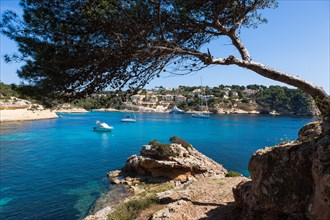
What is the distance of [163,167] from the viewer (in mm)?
24609

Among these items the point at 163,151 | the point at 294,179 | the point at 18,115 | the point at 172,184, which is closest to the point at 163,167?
the point at 163,151

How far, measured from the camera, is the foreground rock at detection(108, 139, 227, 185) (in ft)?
80.3

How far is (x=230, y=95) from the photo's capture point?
535 feet

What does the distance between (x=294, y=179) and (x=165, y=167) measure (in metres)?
19.4

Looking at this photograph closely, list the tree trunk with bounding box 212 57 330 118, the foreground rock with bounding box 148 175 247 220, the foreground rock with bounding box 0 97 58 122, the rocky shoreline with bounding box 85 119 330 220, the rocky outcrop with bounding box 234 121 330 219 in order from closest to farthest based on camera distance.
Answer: the rocky outcrop with bounding box 234 121 330 219, the rocky shoreline with bounding box 85 119 330 220, the tree trunk with bounding box 212 57 330 118, the foreground rock with bounding box 148 175 247 220, the foreground rock with bounding box 0 97 58 122

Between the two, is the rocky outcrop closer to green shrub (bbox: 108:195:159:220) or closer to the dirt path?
the dirt path

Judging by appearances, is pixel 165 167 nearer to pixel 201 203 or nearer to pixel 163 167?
pixel 163 167

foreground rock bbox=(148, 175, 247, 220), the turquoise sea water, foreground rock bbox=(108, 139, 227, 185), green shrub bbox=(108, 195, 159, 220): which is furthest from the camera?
foreground rock bbox=(108, 139, 227, 185)

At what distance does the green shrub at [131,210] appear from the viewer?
1110 centimetres

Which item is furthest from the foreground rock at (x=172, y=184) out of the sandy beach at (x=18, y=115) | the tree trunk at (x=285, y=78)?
the sandy beach at (x=18, y=115)

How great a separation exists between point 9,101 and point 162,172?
274 ft

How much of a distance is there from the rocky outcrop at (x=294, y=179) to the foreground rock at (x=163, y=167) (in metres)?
17.8

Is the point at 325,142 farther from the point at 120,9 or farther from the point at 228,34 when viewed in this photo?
the point at 120,9

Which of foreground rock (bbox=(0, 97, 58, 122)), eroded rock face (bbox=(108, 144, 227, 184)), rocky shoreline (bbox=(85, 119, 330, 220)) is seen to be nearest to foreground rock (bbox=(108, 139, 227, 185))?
eroded rock face (bbox=(108, 144, 227, 184))
